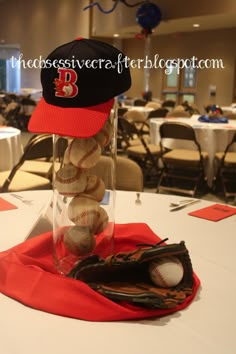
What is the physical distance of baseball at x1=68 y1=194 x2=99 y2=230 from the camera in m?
1.04

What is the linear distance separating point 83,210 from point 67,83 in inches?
11.3

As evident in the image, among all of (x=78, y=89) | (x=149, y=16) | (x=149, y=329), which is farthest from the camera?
(x=149, y=16)

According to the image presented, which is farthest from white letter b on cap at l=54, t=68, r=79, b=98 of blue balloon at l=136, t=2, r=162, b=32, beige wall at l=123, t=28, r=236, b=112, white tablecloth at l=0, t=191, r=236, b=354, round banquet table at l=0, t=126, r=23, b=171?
beige wall at l=123, t=28, r=236, b=112

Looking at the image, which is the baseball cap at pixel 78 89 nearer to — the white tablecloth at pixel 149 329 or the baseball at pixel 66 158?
the baseball at pixel 66 158

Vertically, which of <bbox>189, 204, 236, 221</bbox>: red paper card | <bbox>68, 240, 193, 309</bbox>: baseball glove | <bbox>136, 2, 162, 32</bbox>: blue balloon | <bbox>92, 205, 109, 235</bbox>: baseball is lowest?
<bbox>189, 204, 236, 221</bbox>: red paper card

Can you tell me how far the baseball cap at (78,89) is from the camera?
974mm

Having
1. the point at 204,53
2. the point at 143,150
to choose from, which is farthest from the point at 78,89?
the point at 204,53

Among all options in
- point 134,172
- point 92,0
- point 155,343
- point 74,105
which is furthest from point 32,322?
point 92,0

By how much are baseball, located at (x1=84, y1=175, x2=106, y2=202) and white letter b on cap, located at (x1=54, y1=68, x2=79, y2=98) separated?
7.7 inches

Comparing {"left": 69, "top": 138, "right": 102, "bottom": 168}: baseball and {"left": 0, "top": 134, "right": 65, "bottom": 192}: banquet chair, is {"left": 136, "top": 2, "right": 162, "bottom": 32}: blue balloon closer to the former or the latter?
{"left": 0, "top": 134, "right": 65, "bottom": 192}: banquet chair

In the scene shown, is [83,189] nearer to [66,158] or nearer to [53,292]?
[66,158]

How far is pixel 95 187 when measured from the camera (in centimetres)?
107

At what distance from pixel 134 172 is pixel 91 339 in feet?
4.88

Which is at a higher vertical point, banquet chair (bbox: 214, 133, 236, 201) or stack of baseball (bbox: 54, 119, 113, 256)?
stack of baseball (bbox: 54, 119, 113, 256)
